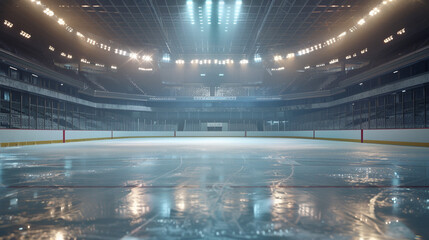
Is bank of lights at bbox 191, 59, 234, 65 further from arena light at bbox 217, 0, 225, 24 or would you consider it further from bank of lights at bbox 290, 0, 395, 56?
arena light at bbox 217, 0, 225, 24

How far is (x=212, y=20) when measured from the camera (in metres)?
32.0

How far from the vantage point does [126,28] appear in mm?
34344

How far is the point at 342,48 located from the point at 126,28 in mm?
29908

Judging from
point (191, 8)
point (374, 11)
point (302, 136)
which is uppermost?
point (191, 8)

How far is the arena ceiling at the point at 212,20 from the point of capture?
2759 centimetres

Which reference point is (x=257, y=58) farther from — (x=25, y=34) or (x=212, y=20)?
(x=25, y=34)

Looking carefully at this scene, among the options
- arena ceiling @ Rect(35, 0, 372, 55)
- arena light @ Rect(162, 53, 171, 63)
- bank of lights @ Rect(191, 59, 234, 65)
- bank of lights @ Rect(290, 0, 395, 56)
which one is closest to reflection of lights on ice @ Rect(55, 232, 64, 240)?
arena ceiling @ Rect(35, 0, 372, 55)

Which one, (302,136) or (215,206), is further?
(302,136)

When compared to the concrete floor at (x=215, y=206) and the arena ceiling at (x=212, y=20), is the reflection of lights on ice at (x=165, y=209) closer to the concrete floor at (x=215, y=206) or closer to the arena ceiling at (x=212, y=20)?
the concrete floor at (x=215, y=206)

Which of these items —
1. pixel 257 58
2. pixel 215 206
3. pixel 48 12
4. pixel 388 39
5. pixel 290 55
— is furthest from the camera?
pixel 257 58

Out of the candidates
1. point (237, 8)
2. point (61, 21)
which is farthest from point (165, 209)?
point (61, 21)

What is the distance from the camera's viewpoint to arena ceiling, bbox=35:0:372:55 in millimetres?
27594

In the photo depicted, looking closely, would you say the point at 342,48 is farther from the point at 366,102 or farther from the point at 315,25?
the point at 366,102

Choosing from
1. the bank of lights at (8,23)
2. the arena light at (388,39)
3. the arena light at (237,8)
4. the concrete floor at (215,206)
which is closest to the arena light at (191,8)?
the arena light at (237,8)
